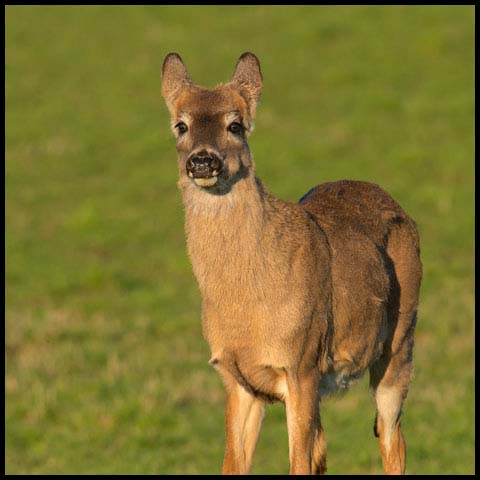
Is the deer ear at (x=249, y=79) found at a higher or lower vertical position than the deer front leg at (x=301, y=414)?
higher

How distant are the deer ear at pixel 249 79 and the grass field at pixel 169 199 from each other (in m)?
9.44

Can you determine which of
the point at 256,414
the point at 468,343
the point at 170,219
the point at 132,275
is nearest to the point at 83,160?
the point at 170,219

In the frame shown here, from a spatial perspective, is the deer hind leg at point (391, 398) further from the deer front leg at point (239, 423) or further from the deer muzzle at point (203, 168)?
the deer muzzle at point (203, 168)

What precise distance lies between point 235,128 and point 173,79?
0.62m

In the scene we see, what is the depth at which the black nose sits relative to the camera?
8719 millimetres

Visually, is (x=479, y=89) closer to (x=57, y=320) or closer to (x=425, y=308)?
(x=425, y=308)

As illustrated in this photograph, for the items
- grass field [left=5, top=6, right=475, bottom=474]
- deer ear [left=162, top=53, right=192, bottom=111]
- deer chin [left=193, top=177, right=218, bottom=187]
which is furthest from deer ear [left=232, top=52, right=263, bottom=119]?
grass field [left=5, top=6, right=475, bottom=474]

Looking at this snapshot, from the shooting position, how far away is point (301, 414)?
923 centimetres

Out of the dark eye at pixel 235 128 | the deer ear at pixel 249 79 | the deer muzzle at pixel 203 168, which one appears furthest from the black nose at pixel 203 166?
the deer ear at pixel 249 79

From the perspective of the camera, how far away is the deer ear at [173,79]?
9.55 metres

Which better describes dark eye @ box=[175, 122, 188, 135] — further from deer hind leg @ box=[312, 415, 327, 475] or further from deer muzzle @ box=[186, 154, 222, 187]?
deer hind leg @ box=[312, 415, 327, 475]

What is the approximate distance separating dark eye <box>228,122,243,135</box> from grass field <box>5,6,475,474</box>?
9588 millimetres

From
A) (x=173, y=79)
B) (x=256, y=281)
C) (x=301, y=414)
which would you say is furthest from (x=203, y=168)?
(x=301, y=414)

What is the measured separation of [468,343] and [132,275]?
7923mm
